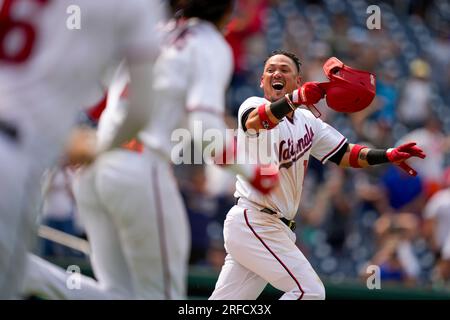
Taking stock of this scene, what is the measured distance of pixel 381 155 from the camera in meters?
5.86

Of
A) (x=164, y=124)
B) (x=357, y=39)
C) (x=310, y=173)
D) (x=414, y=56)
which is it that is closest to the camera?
(x=164, y=124)

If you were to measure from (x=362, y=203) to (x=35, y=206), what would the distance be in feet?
25.6

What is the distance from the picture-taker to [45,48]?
122 inches

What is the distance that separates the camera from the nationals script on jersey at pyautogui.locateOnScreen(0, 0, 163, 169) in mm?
3055

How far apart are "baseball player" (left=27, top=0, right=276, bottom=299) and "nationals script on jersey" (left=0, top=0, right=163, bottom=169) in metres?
1.58

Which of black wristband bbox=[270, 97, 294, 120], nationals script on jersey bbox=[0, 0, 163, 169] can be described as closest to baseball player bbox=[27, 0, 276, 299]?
black wristband bbox=[270, 97, 294, 120]

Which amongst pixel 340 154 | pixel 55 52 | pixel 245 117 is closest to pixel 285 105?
pixel 245 117

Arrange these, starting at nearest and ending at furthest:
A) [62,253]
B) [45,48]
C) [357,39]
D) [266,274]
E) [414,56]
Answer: [45,48], [266,274], [62,253], [357,39], [414,56]

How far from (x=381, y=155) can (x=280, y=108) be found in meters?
0.84

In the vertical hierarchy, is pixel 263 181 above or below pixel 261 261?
above

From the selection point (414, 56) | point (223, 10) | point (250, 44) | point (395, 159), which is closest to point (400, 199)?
point (250, 44)

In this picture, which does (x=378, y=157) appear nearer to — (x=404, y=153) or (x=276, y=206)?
(x=404, y=153)

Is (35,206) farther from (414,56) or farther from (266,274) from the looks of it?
(414,56)

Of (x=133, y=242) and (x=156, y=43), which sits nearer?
(x=156, y=43)
